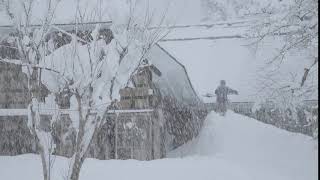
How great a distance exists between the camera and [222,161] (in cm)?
1508

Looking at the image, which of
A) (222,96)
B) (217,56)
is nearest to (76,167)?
(222,96)

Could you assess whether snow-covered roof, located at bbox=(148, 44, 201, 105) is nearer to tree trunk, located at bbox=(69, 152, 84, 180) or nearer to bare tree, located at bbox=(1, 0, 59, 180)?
bare tree, located at bbox=(1, 0, 59, 180)

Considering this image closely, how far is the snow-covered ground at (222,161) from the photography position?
44.2 feet

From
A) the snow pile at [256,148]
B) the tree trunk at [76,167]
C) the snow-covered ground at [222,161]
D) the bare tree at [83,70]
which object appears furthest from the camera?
the snow pile at [256,148]

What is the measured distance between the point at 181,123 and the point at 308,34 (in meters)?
6.61

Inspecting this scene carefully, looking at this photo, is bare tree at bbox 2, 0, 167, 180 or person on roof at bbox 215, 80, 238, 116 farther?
person on roof at bbox 215, 80, 238, 116

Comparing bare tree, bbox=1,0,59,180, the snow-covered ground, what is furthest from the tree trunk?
the snow-covered ground

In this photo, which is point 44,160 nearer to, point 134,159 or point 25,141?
point 134,159

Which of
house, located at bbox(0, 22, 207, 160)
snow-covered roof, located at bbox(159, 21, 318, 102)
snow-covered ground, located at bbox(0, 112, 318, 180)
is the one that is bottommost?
snow-covered ground, located at bbox(0, 112, 318, 180)

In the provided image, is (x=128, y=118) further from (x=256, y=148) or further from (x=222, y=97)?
(x=222, y=97)

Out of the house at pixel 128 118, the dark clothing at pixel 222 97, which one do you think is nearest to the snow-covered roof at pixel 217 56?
the dark clothing at pixel 222 97

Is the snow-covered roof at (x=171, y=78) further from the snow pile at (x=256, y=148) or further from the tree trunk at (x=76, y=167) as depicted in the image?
the tree trunk at (x=76, y=167)

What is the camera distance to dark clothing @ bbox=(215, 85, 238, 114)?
20047 millimetres

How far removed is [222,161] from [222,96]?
551cm
